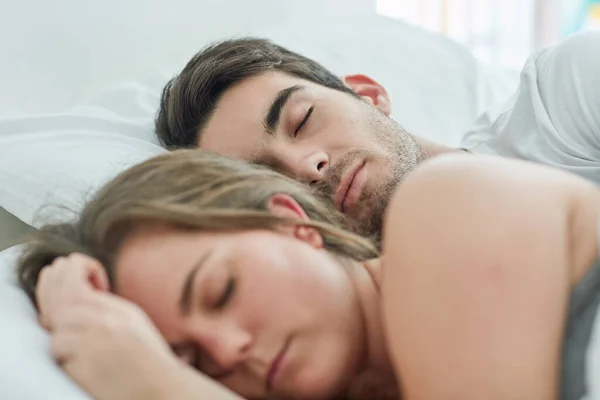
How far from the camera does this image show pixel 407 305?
637mm

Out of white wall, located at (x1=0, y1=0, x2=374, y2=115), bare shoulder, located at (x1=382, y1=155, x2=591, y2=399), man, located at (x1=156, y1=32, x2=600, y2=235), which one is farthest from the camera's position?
white wall, located at (x1=0, y1=0, x2=374, y2=115)

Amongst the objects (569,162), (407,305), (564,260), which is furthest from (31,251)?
(569,162)

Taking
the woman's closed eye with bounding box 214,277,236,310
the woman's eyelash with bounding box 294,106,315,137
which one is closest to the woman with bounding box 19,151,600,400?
the woman's closed eye with bounding box 214,277,236,310

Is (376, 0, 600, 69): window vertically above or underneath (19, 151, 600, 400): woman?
underneath

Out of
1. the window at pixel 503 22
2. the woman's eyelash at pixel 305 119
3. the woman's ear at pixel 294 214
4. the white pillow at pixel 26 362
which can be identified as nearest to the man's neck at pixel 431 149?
the woman's eyelash at pixel 305 119

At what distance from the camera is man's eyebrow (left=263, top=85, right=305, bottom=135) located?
1.16m

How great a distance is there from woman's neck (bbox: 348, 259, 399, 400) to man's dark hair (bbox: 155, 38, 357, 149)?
0.57 metres

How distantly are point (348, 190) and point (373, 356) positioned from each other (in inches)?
15.5

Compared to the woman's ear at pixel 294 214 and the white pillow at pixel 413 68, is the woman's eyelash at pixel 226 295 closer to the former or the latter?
the woman's ear at pixel 294 214

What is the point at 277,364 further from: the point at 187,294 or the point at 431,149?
the point at 431,149

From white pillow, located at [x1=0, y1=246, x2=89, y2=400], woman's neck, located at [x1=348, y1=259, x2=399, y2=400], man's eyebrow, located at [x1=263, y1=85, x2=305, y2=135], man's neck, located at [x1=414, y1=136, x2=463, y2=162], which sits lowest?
man's neck, located at [x1=414, y1=136, x2=463, y2=162]

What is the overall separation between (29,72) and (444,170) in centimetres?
101

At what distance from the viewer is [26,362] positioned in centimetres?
64

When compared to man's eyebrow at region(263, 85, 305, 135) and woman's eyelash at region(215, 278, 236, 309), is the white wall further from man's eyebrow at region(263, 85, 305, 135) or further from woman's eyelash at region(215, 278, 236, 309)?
woman's eyelash at region(215, 278, 236, 309)
